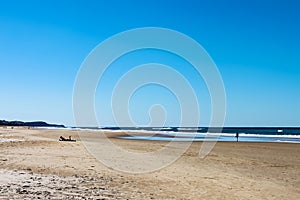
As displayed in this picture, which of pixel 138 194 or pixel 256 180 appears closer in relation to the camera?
pixel 138 194

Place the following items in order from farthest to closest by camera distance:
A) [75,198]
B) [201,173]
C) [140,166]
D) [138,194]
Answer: [140,166] < [201,173] < [138,194] < [75,198]

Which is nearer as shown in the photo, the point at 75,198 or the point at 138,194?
the point at 75,198

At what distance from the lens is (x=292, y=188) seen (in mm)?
13797

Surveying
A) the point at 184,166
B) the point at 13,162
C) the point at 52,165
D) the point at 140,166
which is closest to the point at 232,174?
the point at 184,166

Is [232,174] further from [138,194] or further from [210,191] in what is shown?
[138,194]

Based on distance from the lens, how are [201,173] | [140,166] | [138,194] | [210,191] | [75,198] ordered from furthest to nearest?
[140,166]
[201,173]
[210,191]
[138,194]
[75,198]

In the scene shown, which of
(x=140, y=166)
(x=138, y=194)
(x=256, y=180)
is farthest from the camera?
(x=140, y=166)

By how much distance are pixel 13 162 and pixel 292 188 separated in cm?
1221

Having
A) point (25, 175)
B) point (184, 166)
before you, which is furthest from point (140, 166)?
point (25, 175)

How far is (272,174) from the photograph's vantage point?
17641mm

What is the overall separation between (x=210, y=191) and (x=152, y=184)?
85.2 inches

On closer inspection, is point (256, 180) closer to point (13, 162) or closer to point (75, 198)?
point (75, 198)

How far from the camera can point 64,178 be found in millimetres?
13484

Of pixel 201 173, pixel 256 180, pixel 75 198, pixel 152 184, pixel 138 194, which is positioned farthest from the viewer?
pixel 201 173
